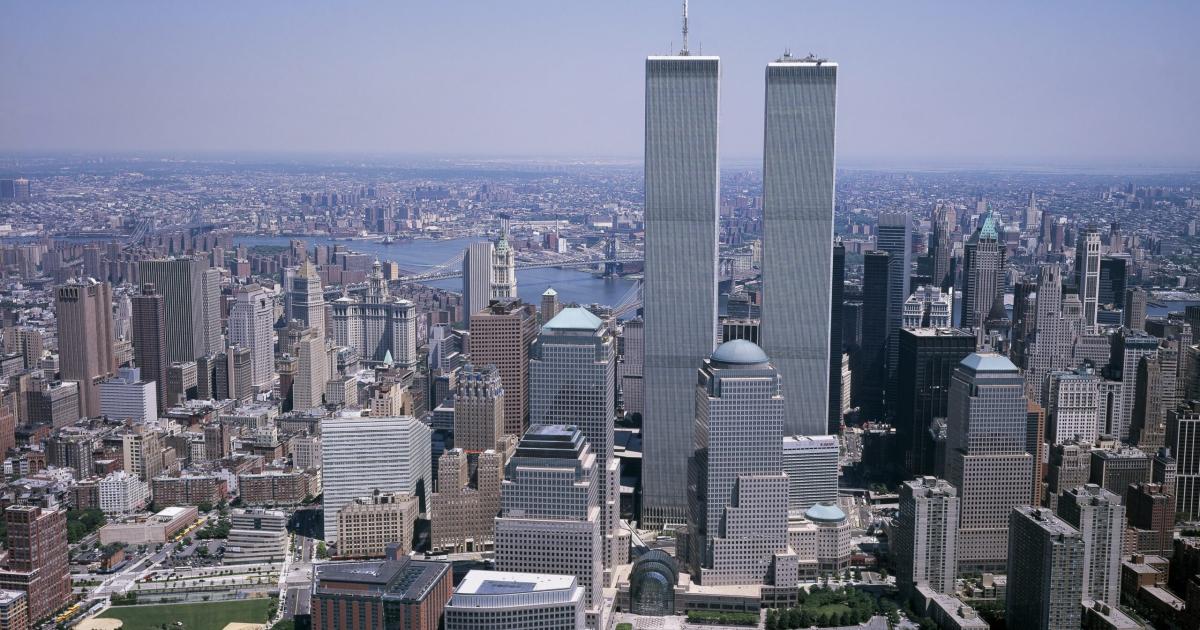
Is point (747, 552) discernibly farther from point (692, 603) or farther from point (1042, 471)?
point (1042, 471)

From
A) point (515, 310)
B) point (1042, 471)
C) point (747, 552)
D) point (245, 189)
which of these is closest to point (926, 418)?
point (1042, 471)

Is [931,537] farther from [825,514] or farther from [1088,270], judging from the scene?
[1088,270]

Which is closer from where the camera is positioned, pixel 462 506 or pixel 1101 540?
pixel 1101 540

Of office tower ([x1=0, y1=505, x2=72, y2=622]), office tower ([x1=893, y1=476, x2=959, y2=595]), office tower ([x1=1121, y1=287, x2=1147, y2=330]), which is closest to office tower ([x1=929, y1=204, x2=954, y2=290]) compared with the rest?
office tower ([x1=1121, y1=287, x2=1147, y2=330])

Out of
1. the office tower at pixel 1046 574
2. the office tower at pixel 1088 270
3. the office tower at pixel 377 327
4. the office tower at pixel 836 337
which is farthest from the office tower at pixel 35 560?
the office tower at pixel 1088 270

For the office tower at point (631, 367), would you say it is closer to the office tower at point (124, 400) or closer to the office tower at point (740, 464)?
the office tower at point (740, 464)

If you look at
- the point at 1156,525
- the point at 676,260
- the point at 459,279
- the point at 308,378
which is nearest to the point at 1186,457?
the point at 1156,525

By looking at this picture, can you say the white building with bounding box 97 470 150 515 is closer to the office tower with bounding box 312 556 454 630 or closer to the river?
the office tower with bounding box 312 556 454 630
